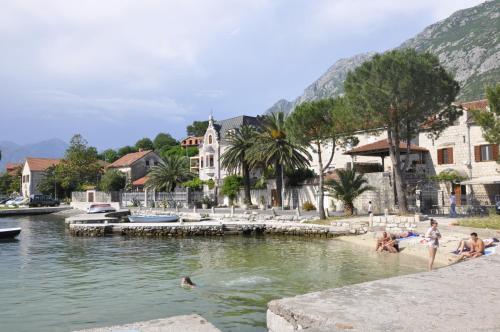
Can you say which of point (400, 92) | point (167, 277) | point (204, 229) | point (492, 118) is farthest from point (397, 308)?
point (204, 229)

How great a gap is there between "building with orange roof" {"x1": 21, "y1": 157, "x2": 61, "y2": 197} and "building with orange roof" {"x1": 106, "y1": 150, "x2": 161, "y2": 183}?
61.7ft

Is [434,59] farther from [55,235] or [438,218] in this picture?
[55,235]

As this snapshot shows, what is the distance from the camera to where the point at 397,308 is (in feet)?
24.0

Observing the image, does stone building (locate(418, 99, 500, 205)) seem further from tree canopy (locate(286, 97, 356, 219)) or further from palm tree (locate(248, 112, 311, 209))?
palm tree (locate(248, 112, 311, 209))

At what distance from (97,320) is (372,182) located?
2907cm

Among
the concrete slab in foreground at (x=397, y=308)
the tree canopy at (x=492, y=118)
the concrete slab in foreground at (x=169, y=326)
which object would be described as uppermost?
the tree canopy at (x=492, y=118)

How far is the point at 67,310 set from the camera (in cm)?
1291

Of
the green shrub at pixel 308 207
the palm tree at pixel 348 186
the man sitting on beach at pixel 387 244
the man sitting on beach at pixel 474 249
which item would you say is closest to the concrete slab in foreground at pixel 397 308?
the man sitting on beach at pixel 474 249

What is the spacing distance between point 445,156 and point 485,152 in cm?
355

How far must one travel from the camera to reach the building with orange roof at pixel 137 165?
8656cm

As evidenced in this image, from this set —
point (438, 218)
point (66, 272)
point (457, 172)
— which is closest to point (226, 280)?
point (66, 272)

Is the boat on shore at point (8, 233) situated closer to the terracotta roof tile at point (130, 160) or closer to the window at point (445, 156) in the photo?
the window at point (445, 156)

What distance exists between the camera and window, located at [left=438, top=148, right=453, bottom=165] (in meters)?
40.7

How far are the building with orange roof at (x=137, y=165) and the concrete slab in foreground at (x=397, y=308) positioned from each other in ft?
263
